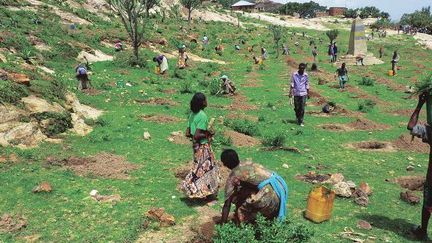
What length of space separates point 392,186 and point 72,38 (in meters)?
22.6

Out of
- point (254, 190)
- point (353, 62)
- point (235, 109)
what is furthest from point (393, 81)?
point (254, 190)

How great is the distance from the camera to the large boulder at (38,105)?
10773 mm

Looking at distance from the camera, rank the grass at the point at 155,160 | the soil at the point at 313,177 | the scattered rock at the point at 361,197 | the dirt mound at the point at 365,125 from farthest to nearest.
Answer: the dirt mound at the point at 365,125 → the soil at the point at 313,177 → the scattered rock at the point at 361,197 → the grass at the point at 155,160

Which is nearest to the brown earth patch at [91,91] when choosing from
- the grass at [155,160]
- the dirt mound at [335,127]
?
the grass at [155,160]

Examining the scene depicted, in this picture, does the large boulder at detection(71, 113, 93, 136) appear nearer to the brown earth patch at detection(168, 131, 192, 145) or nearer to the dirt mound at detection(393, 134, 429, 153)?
the brown earth patch at detection(168, 131, 192, 145)

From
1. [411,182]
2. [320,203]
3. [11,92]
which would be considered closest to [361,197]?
[320,203]

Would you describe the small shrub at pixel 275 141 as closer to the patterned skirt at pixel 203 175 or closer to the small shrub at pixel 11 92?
the patterned skirt at pixel 203 175

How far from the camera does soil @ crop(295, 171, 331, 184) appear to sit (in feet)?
29.1

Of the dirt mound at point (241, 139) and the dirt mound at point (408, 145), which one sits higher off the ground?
the dirt mound at point (241, 139)

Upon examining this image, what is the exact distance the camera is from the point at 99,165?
29.5 feet

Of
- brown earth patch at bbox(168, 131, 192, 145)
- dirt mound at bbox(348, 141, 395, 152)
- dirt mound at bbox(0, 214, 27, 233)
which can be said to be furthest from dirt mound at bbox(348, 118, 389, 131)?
dirt mound at bbox(0, 214, 27, 233)

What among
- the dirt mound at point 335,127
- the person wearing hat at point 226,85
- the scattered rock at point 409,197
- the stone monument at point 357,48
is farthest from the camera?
the stone monument at point 357,48

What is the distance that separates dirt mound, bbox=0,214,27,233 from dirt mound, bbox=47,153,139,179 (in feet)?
6.45

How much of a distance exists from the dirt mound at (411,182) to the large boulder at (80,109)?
8.87 meters
